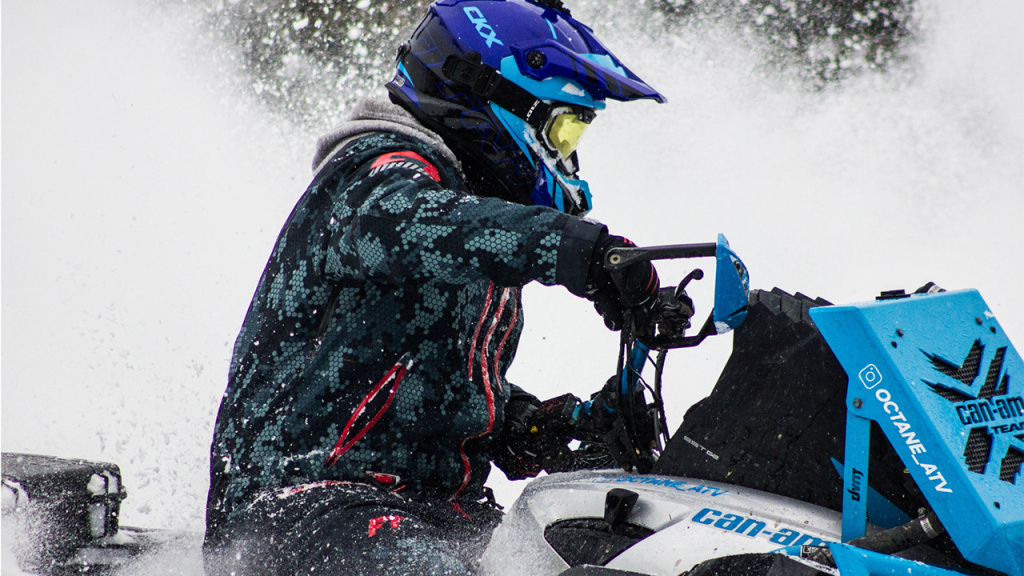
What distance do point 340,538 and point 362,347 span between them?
49 cm

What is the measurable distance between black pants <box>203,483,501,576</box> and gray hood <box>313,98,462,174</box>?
92cm

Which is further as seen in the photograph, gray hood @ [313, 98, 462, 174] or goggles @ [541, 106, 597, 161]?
goggles @ [541, 106, 597, 161]

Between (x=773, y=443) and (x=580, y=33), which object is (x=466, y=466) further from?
(x=580, y=33)

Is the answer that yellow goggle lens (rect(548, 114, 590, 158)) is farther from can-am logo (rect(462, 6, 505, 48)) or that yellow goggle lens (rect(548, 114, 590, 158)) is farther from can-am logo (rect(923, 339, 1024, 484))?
can-am logo (rect(923, 339, 1024, 484))

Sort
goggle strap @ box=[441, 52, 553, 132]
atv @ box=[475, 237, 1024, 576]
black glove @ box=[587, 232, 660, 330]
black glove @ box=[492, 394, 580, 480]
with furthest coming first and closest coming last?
black glove @ box=[492, 394, 580, 480] < goggle strap @ box=[441, 52, 553, 132] < black glove @ box=[587, 232, 660, 330] < atv @ box=[475, 237, 1024, 576]

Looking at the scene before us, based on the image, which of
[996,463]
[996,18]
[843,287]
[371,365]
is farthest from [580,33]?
[996,18]

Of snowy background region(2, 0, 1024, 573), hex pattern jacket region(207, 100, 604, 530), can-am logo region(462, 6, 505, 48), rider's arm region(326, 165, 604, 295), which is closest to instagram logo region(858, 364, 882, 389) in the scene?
rider's arm region(326, 165, 604, 295)

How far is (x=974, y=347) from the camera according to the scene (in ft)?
5.39

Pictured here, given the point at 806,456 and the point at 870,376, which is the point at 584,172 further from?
the point at 870,376

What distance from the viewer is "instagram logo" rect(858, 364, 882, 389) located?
1.56 meters

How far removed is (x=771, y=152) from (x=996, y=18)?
1947 mm

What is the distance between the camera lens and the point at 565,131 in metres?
2.51

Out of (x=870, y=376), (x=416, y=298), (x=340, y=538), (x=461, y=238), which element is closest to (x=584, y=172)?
(x=416, y=298)

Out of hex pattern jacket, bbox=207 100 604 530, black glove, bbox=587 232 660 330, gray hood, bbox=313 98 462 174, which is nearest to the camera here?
black glove, bbox=587 232 660 330
